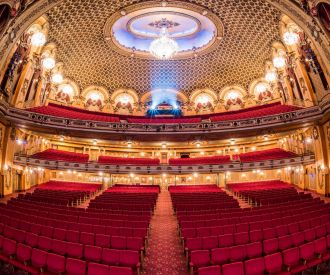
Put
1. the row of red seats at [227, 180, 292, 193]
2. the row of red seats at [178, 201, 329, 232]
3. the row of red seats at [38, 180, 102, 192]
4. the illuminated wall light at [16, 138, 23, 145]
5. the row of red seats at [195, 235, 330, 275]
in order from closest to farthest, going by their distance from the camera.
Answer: the row of red seats at [195, 235, 330, 275], the row of red seats at [178, 201, 329, 232], the illuminated wall light at [16, 138, 23, 145], the row of red seats at [227, 180, 292, 193], the row of red seats at [38, 180, 102, 192]

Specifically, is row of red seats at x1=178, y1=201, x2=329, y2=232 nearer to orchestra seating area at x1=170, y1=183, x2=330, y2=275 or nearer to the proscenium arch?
orchestra seating area at x1=170, y1=183, x2=330, y2=275

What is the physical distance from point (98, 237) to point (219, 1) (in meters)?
18.3

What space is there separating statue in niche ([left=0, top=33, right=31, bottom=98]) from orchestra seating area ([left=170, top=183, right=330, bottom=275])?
13.9m

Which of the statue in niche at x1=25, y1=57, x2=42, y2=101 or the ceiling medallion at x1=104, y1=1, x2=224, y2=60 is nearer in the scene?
the statue in niche at x1=25, y1=57, x2=42, y2=101

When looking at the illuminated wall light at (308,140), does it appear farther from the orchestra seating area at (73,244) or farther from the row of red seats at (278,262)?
the orchestra seating area at (73,244)

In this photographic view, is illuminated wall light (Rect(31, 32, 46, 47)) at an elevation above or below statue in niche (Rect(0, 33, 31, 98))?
above

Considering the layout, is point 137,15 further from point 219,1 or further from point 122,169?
point 122,169

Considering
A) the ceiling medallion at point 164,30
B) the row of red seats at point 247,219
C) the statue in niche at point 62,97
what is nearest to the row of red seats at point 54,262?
the row of red seats at point 247,219

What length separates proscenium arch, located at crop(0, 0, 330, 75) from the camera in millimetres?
12492

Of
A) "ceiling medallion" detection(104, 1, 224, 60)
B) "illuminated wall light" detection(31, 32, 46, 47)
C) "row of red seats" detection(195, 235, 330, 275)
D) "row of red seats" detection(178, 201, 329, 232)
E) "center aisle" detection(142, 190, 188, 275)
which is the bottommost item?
"center aisle" detection(142, 190, 188, 275)

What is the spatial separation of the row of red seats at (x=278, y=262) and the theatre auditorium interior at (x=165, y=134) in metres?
0.03

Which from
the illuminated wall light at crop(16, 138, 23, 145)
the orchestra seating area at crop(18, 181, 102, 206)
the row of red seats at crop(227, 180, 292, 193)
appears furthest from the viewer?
the row of red seats at crop(227, 180, 292, 193)

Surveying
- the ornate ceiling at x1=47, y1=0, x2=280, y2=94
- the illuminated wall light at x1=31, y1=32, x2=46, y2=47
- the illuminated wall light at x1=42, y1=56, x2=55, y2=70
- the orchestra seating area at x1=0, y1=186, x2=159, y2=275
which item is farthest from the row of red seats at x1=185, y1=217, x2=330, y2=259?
the illuminated wall light at x1=42, y1=56, x2=55, y2=70

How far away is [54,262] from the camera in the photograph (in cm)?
512
